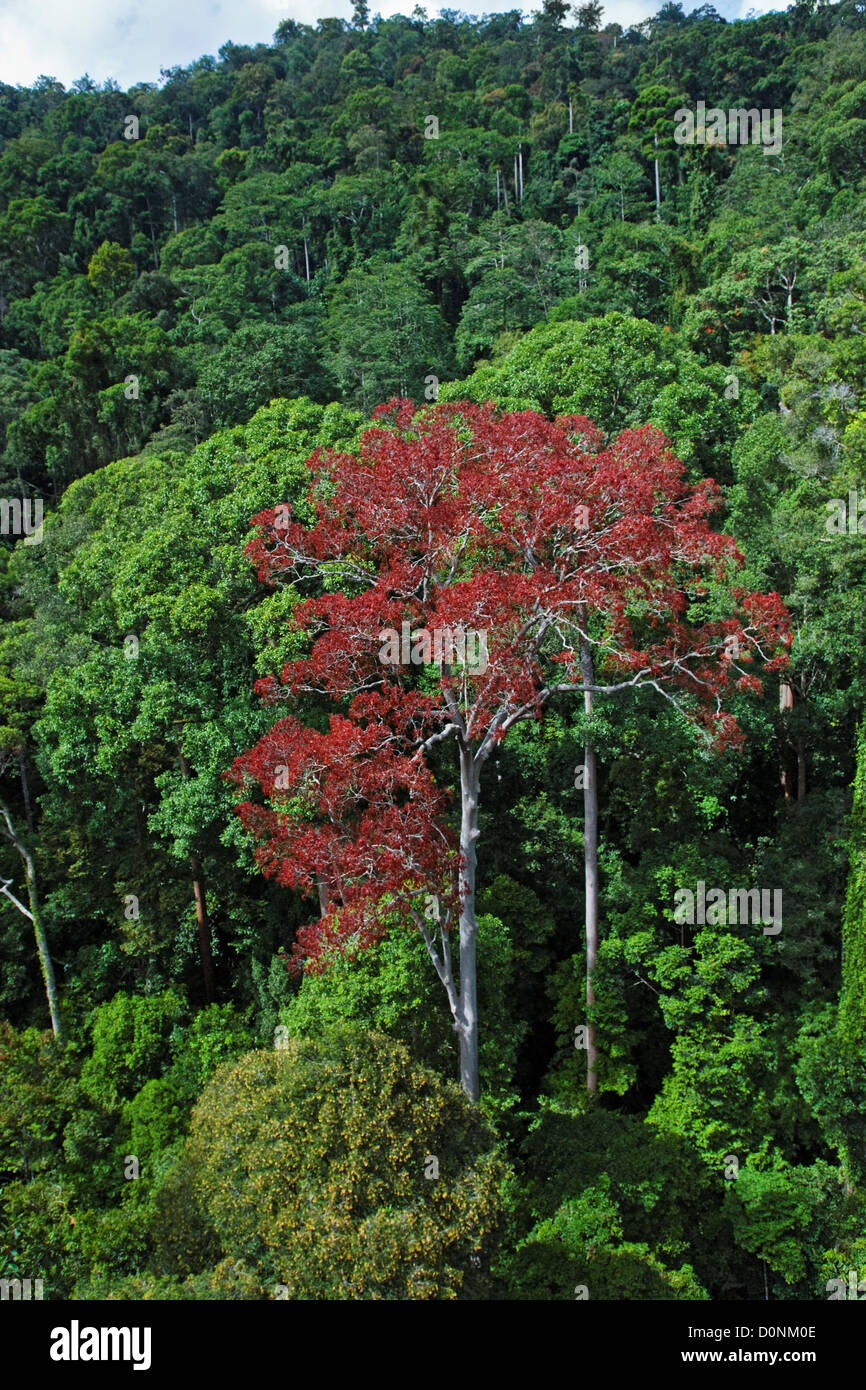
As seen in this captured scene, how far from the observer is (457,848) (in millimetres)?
13383

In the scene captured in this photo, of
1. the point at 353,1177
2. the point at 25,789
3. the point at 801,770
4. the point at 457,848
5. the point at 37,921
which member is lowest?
the point at 353,1177

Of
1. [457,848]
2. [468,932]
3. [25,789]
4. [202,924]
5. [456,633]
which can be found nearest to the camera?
[456,633]

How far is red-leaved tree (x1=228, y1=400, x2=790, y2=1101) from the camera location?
12562 mm

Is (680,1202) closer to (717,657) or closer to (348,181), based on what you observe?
(717,657)

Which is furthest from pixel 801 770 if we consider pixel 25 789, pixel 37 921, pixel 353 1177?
pixel 25 789

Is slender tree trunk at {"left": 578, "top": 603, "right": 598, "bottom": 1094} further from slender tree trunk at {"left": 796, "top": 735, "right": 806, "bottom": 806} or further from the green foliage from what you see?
the green foliage

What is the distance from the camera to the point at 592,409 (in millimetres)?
19531

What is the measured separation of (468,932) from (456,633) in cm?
378

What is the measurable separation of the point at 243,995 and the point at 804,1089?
9.71m

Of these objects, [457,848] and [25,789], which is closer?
[457,848]

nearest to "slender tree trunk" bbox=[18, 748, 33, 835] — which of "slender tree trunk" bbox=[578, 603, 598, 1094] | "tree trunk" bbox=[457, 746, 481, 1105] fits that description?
"tree trunk" bbox=[457, 746, 481, 1105]

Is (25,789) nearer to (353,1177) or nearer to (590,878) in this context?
(590,878)

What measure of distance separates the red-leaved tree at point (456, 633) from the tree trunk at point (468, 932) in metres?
0.03

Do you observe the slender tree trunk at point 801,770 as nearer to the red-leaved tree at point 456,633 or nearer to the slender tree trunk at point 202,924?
the red-leaved tree at point 456,633
